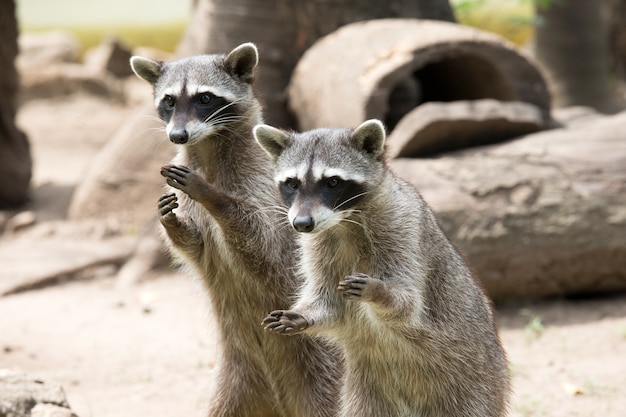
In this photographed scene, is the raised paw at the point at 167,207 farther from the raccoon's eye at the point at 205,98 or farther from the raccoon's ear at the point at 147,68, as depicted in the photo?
the raccoon's ear at the point at 147,68

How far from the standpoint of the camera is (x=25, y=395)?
4324mm

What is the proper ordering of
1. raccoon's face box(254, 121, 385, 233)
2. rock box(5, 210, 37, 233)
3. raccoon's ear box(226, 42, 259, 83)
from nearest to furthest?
raccoon's face box(254, 121, 385, 233)
raccoon's ear box(226, 42, 259, 83)
rock box(5, 210, 37, 233)

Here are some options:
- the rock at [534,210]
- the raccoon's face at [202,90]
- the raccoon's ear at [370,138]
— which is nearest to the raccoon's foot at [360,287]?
the raccoon's ear at [370,138]

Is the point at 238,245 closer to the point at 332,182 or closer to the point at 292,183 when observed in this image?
the point at 292,183

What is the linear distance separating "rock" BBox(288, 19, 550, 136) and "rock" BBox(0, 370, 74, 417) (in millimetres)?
3409

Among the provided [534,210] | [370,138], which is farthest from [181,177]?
[534,210]

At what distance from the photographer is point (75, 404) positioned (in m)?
5.33

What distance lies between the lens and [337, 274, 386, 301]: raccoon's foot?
3611 mm

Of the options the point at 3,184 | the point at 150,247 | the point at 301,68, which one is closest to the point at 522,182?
the point at 301,68

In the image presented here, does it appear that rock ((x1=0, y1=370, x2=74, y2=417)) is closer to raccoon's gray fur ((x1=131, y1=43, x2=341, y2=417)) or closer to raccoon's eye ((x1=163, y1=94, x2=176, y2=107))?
raccoon's gray fur ((x1=131, y1=43, x2=341, y2=417))

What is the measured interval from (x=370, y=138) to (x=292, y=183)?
41cm

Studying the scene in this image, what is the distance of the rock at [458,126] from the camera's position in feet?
22.3

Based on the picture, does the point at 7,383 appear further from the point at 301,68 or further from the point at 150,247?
the point at 301,68

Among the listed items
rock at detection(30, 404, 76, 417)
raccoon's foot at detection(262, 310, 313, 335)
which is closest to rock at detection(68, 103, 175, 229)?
rock at detection(30, 404, 76, 417)
